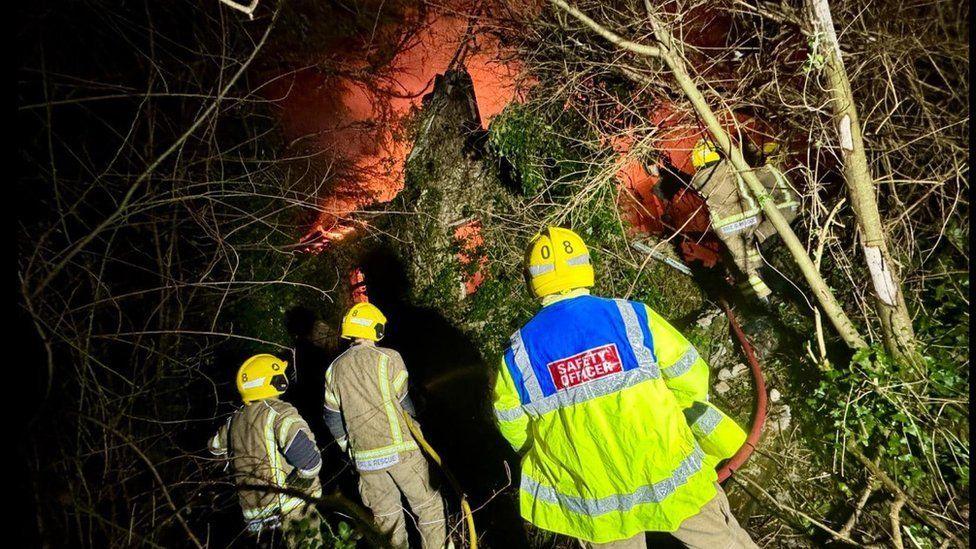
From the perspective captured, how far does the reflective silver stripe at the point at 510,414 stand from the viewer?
89.7 inches

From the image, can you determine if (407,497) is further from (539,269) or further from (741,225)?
(741,225)

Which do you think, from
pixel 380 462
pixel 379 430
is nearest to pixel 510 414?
pixel 379 430

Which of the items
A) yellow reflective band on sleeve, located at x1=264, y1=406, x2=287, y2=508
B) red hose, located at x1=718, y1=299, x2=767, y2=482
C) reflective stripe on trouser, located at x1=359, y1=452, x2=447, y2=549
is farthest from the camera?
reflective stripe on trouser, located at x1=359, y1=452, x2=447, y2=549

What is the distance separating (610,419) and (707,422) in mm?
665

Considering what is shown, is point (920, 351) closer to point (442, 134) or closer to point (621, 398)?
point (621, 398)

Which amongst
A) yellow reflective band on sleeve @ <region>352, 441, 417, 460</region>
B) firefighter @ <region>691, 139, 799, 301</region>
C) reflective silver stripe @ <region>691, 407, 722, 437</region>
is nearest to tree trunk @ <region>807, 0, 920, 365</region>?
firefighter @ <region>691, 139, 799, 301</region>

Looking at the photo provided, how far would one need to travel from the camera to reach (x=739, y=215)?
4.84 metres

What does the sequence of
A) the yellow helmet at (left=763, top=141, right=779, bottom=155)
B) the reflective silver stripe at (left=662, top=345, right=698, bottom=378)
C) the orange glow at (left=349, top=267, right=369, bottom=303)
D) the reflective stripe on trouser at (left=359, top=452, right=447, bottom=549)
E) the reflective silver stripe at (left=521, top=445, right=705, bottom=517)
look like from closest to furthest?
1. the reflective silver stripe at (left=521, top=445, right=705, bottom=517)
2. the reflective silver stripe at (left=662, top=345, right=698, bottom=378)
3. the reflective stripe on trouser at (left=359, top=452, right=447, bottom=549)
4. the yellow helmet at (left=763, top=141, right=779, bottom=155)
5. the orange glow at (left=349, top=267, right=369, bottom=303)

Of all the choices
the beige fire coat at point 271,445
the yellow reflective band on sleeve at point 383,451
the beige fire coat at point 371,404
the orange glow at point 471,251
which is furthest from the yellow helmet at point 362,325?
the orange glow at point 471,251

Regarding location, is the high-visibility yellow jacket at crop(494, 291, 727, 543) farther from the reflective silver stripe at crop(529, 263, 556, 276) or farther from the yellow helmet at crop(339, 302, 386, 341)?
the yellow helmet at crop(339, 302, 386, 341)

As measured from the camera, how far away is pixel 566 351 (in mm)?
2094

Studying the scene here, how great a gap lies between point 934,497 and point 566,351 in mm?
3041

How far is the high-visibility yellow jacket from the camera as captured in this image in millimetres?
1998

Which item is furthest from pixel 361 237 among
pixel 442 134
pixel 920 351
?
pixel 920 351
